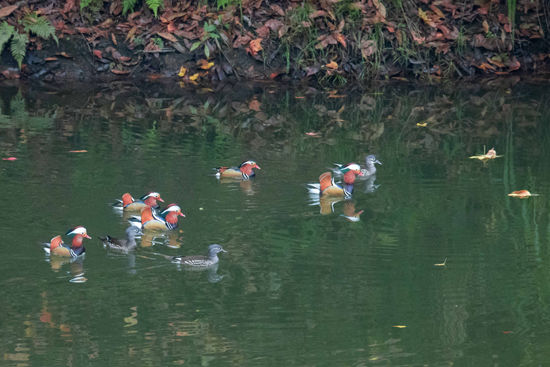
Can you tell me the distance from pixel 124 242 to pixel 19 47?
10.2m

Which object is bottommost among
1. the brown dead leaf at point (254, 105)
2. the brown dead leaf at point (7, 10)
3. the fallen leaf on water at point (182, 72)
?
the brown dead leaf at point (254, 105)

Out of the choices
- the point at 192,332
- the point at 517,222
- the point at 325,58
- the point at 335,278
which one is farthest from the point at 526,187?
the point at 325,58

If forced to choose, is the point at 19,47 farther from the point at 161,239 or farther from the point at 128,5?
the point at 161,239

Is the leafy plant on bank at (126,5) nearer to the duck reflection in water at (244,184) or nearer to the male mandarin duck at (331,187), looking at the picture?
the duck reflection in water at (244,184)

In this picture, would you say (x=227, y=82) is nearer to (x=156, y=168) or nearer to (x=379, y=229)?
(x=156, y=168)

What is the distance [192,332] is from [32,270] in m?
1.92

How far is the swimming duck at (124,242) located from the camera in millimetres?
9477

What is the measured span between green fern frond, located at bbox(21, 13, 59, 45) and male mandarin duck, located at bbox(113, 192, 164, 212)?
871 centimetres

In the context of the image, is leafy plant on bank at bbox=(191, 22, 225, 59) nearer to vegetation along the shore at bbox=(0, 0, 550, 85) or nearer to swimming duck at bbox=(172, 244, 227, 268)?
vegetation along the shore at bbox=(0, 0, 550, 85)

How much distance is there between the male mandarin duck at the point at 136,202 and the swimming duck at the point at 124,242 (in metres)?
1.01

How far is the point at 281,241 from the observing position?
9898 mm

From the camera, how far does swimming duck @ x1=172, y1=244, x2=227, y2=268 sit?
360 inches

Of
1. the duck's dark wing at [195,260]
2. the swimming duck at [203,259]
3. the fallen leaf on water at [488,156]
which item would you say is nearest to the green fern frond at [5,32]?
the fallen leaf on water at [488,156]

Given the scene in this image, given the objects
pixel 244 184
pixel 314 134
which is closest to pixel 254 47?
pixel 314 134
